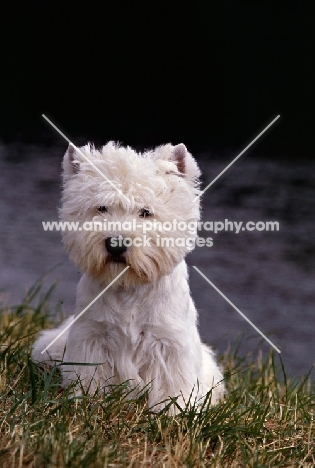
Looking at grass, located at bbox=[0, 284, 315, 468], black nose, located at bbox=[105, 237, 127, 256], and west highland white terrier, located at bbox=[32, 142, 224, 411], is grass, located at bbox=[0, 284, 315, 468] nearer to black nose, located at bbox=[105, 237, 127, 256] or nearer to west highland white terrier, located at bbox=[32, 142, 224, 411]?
west highland white terrier, located at bbox=[32, 142, 224, 411]

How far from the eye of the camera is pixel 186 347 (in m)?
5.24

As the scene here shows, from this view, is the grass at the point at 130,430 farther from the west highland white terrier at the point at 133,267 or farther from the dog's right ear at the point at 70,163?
the dog's right ear at the point at 70,163

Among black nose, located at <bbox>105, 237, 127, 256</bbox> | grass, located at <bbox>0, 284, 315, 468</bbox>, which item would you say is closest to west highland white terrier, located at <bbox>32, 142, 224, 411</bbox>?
black nose, located at <bbox>105, 237, 127, 256</bbox>

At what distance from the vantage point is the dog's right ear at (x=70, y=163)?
5.21 meters

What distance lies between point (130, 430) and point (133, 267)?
0.86m

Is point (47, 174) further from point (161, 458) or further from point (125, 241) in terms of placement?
point (161, 458)

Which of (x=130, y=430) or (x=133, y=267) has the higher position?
(x=133, y=267)

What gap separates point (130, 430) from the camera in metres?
4.71

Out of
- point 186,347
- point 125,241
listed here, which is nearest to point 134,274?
point 125,241

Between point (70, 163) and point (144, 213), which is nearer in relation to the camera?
point (144, 213)

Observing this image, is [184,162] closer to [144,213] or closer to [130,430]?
[144,213]

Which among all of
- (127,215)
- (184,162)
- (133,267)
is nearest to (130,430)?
(133,267)

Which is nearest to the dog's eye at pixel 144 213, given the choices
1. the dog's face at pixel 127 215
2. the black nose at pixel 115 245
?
the dog's face at pixel 127 215

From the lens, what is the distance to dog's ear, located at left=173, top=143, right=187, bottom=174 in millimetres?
5227
